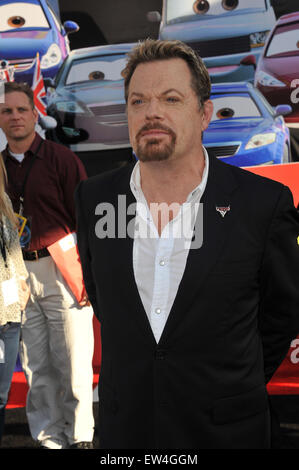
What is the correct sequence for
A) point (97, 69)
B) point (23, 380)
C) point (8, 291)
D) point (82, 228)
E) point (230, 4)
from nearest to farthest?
point (82, 228)
point (8, 291)
point (230, 4)
point (97, 69)
point (23, 380)

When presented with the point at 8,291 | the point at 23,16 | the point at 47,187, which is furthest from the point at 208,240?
the point at 23,16

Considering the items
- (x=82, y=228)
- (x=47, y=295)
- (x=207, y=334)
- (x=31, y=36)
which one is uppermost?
(x=31, y=36)

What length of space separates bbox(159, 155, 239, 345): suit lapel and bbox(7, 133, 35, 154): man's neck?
1655 millimetres

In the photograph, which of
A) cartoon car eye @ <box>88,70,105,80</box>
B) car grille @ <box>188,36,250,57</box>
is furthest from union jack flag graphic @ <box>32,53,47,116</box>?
car grille @ <box>188,36,250,57</box>

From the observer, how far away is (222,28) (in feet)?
9.12

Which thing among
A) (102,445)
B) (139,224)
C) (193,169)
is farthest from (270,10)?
(102,445)

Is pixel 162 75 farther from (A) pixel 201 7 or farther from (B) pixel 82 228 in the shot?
(A) pixel 201 7

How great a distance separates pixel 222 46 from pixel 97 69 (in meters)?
0.73

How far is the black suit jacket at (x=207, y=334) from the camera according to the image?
145 centimetres

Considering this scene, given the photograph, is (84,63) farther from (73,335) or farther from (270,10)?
(73,335)

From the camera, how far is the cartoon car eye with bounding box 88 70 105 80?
2.85 metres

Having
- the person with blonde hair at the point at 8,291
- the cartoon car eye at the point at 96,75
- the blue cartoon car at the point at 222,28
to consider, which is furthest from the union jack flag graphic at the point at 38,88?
the blue cartoon car at the point at 222,28

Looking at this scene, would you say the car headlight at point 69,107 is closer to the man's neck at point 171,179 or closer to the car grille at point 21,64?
the car grille at point 21,64

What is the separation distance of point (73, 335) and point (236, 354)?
1.61 metres
